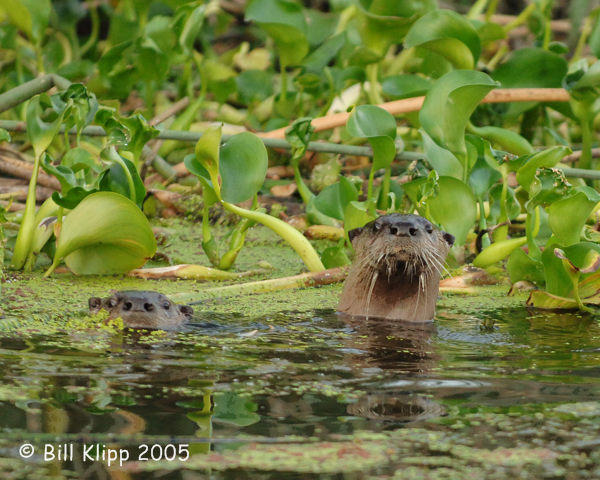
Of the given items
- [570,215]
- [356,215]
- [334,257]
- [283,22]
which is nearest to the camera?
[570,215]

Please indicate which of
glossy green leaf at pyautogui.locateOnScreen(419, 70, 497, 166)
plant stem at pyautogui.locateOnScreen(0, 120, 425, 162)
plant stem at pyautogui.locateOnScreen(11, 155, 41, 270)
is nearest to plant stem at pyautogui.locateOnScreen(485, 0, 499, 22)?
plant stem at pyautogui.locateOnScreen(0, 120, 425, 162)

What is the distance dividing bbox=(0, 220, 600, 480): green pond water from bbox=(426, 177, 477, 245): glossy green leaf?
0.42 meters

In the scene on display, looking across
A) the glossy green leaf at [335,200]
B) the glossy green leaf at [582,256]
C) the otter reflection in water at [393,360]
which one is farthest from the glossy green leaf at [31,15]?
the glossy green leaf at [582,256]

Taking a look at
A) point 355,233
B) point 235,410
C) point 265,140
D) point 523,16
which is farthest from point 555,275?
point 523,16

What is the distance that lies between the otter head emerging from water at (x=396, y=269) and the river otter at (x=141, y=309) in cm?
54

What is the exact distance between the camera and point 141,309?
8.99 feet

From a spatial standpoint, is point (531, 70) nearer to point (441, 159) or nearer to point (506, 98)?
point (506, 98)

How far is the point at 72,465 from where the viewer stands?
Answer: 1.57 meters

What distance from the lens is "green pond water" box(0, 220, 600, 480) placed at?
162 centimetres

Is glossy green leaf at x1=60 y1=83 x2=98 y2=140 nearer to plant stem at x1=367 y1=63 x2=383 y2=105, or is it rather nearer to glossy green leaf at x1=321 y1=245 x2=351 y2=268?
glossy green leaf at x1=321 y1=245 x2=351 y2=268

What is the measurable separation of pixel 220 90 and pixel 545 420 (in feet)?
11.5

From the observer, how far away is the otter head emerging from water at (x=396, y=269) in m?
2.86

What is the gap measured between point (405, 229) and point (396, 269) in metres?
0.15

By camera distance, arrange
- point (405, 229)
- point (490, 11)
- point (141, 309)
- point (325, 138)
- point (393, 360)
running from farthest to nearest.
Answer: point (325, 138) < point (490, 11) < point (405, 229) < point (141, 309) < point (393, 360)
